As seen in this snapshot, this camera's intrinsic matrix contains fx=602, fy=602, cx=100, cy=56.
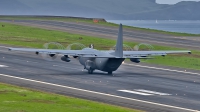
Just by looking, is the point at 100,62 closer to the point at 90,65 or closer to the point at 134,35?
the point at 90,65

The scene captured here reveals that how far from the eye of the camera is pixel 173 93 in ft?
200

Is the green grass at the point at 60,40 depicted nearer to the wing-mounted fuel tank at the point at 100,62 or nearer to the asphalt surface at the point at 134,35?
the asphalt surface at the point at 134,35

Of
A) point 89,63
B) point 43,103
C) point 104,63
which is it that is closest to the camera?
point 43,103

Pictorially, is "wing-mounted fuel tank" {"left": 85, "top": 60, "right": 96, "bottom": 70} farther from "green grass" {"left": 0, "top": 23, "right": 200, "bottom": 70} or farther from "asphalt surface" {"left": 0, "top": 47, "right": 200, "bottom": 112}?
"green grass" {"left": 0, "top": 23, "right": 200, "bottom": 70}

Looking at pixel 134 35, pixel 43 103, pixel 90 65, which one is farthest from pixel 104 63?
pixel 134 35

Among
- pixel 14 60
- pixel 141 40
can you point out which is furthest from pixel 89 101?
pixel 141 40

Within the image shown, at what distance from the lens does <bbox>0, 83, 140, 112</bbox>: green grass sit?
49094 millimetres

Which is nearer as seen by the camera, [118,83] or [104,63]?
[118,83]

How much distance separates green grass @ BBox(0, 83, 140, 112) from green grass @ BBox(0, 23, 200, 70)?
34560 mm

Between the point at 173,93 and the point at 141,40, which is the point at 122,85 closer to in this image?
the point at 173,93

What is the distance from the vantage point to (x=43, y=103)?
170 feet

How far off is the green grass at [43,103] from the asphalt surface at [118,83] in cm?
257

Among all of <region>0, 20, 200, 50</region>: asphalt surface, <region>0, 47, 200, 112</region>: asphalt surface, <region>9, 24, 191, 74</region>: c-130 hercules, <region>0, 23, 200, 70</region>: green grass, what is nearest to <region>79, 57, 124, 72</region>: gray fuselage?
<region>9, 24, 191, 74</region>: c-130 hercules

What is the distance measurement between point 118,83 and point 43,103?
53.3 ft
